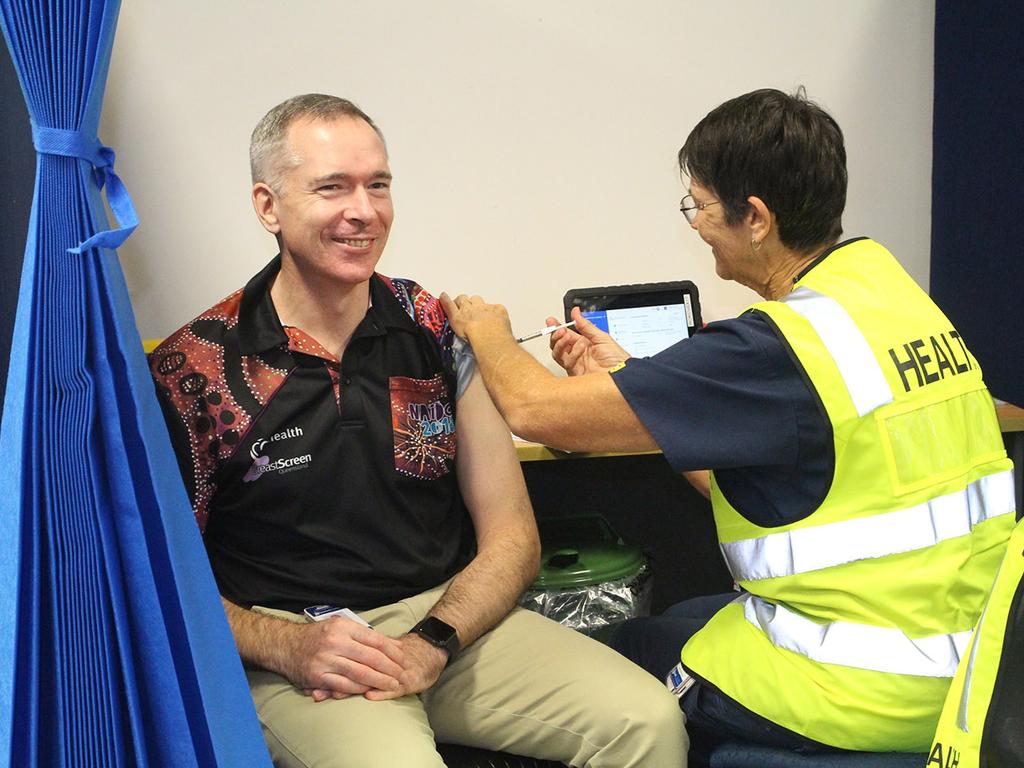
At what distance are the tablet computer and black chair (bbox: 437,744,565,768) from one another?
1.12 metres

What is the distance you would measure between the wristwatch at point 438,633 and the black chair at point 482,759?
21 centimetres

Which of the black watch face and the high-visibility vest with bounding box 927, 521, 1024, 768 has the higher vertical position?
the high-visibility vest with bounding box 927, 521, 1024, 768

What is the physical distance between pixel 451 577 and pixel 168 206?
52.8 inches

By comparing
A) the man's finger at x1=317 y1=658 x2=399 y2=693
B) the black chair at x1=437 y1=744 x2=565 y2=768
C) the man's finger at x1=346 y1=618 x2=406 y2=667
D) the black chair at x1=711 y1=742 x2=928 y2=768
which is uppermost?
the man's finger at x1=346 y1=618 x2=406 y2=667

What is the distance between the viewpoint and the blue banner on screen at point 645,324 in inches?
103

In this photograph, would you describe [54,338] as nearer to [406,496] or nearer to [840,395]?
[406,496]

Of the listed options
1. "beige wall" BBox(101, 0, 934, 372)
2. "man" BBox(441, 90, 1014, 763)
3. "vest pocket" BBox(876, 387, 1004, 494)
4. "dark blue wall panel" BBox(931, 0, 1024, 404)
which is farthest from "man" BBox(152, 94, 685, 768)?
"dark blue wall panel" BBox(931, 0, 1024, 404)

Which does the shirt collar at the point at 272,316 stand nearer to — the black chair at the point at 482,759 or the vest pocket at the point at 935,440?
the black chair at the point at 482,759

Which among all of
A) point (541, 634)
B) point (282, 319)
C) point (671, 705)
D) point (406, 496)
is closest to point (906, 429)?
point (671, 705)

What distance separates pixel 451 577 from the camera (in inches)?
78.5

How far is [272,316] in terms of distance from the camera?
189 cm

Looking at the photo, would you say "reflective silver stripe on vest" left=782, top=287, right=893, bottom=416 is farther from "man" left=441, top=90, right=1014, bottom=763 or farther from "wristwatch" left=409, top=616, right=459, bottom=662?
"wristwatch" left=409, top=616, right=459, bottom=662

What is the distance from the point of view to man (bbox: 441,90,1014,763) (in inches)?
58.5

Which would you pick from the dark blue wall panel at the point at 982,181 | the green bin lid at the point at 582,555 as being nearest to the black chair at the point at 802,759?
the green bin lid at the point at 582,555
